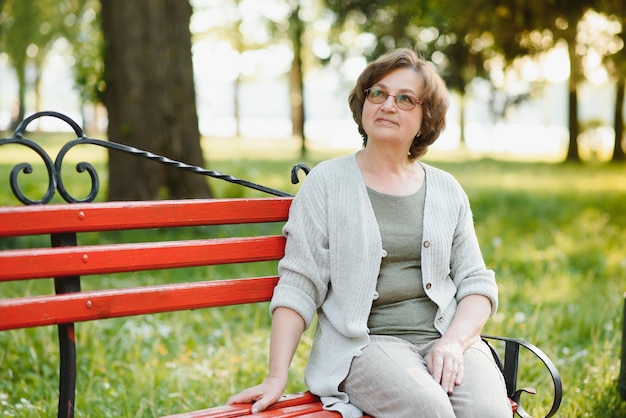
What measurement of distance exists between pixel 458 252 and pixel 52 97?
5443 centimetres

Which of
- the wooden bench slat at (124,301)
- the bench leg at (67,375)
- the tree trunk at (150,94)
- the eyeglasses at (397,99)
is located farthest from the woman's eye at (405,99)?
the tree trunk at (150,94)

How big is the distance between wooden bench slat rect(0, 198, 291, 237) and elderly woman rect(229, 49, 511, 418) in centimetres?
13

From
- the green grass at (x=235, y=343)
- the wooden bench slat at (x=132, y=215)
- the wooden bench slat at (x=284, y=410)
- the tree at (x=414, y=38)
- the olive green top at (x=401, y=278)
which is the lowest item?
the green grass at (x=235, y=343)

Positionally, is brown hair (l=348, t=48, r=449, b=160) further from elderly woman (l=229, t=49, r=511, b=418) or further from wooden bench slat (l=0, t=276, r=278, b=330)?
wooden bench slat (l=0, t=276, r=278, b=330)

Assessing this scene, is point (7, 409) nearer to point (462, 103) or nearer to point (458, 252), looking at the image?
point (458, 252)

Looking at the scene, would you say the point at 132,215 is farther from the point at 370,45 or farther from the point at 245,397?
the point at 370,45

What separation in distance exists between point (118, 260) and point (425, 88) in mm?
1172

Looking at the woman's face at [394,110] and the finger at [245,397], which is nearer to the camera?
the finger at [245,397]

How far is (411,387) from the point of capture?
101 inches

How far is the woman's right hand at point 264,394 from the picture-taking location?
257 centimetres

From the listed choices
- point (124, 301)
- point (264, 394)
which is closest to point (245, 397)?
point (264, 394)

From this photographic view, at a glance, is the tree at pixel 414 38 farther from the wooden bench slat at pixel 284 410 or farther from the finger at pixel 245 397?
the finger at pixel 245 397

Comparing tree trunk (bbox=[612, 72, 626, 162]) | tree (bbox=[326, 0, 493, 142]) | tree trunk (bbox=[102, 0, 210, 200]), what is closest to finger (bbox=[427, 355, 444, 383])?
tree trunk (bbox=[102, 0, 210, 200])

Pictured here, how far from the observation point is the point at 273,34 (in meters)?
29.0
